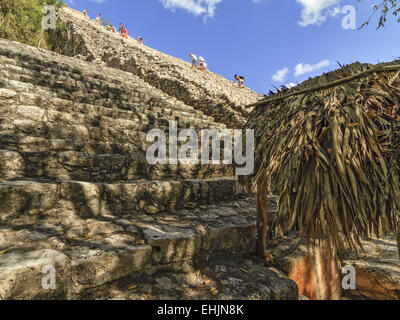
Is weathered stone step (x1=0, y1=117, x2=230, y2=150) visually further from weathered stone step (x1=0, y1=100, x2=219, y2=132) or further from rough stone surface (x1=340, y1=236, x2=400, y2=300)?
rough stone surface (x1=340, y1=236, x2=400, y2=300)

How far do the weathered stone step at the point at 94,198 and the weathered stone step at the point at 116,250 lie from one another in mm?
82

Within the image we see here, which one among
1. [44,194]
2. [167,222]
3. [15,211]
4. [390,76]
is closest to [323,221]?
[390,76]

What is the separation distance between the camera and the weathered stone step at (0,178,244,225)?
1.54 m

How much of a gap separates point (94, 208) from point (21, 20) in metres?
12.2

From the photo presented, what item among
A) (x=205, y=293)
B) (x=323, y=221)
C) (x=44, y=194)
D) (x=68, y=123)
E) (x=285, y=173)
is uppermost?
(x=68, y=123)

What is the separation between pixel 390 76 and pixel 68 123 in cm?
345

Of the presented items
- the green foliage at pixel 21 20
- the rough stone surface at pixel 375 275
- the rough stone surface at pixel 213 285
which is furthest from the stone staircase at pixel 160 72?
the rough stone surface at pixel 213 285

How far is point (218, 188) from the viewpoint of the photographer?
291cm

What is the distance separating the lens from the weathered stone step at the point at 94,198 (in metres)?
1.54

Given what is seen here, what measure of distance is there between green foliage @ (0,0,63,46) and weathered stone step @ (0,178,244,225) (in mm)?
11024

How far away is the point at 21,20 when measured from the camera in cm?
907

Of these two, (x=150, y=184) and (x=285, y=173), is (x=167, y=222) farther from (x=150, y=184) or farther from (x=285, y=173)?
(x=285, y=173)

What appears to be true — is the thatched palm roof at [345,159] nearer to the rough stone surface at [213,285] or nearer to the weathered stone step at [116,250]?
the rough stone surface at [213,285]

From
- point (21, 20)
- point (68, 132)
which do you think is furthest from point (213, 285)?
point (21, 20)
